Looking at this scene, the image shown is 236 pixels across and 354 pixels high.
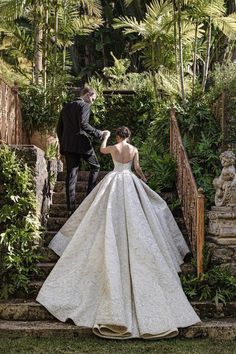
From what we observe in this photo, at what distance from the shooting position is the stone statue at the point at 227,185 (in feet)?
21.3

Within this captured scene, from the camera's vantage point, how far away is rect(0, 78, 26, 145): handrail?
317 inches

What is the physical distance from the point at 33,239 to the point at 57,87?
12.8 feet

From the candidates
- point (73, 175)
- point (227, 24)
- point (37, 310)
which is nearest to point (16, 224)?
point (37, 310)

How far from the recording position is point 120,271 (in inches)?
231

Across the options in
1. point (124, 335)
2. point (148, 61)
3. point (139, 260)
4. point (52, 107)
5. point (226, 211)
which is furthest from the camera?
point (148, 61)

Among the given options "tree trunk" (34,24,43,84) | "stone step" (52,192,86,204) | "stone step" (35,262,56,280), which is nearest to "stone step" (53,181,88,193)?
"stone step" (52,192,86,204)

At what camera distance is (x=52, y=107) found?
9.62 m

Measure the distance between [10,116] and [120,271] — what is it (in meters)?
3.53

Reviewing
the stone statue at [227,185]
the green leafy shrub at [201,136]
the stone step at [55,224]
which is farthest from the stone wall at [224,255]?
the green leafy shrub at [201,136]

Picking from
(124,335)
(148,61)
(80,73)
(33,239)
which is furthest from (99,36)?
(124,335)

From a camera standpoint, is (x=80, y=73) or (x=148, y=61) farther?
(x=80, y=73)

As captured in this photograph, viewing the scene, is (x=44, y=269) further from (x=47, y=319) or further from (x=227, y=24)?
(x=227, y=24)

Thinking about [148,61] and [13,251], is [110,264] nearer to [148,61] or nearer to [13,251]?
[13,251]

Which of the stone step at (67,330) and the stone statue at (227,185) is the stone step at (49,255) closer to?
the stone step at (67,330)
